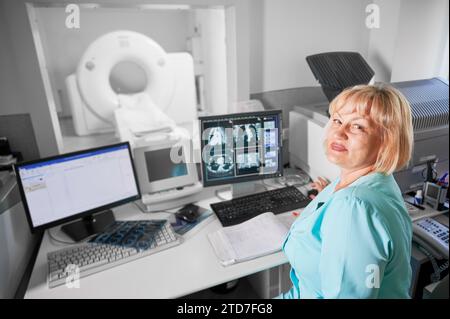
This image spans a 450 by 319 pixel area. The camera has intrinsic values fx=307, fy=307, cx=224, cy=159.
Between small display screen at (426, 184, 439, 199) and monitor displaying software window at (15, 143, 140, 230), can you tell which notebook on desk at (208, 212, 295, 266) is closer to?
monitor displaying software window at (15, 143, 140, 230)

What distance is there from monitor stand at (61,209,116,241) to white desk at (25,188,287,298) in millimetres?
67

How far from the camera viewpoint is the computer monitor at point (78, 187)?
3.63 feet

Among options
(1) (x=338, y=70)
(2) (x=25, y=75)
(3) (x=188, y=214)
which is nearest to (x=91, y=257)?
(3) (x=188, y=214)

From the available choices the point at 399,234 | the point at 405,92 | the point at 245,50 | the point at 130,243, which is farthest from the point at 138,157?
the point at 405,92

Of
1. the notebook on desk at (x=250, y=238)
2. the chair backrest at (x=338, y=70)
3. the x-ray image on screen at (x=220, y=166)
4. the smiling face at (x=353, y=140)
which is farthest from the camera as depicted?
the chair backrest at (x=338, y=70)

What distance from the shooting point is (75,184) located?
1189 mm

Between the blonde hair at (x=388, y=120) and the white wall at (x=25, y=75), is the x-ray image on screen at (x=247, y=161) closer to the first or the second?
the blonde hair at (x=388, y=120)

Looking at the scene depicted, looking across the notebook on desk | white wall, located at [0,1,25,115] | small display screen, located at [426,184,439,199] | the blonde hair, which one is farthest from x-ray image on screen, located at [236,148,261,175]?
white wall, located at [0,1,25,115]

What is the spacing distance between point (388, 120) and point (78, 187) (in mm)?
1094

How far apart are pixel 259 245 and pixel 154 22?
3327 mm

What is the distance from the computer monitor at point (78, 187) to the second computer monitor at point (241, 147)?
1.11 ft

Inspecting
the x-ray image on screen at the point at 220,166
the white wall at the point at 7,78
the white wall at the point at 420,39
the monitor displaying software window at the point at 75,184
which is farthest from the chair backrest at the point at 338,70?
the white wall at the point at 7,78
